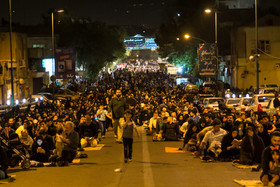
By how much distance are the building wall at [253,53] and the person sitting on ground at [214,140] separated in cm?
3917

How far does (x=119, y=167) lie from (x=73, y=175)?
5.43ft

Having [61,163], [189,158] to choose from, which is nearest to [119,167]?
[61,163]

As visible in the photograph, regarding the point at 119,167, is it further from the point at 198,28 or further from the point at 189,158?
the point at 198,28

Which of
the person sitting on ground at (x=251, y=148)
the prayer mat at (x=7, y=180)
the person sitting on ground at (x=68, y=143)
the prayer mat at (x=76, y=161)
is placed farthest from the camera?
the prayer mat at (x=76, y=161)

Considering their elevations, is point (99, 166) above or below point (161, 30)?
below

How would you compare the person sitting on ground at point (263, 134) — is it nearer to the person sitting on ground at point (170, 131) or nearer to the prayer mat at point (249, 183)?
the prayer mat at point (249, 183)

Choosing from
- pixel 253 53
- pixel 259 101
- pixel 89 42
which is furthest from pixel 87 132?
pixel 89 42

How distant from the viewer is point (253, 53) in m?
53.8

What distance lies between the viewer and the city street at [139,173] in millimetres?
11320

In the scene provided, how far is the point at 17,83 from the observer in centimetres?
4988

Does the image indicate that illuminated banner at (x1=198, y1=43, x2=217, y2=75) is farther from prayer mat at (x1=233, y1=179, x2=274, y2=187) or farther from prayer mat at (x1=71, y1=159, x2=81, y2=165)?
prayer mat at (x1=233, y1=179, x2=274, y2=187)

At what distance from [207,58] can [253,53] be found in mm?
12703

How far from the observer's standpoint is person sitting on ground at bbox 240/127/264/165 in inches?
520

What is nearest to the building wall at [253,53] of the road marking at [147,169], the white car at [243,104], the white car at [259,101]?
→ the white car at [243,104]
